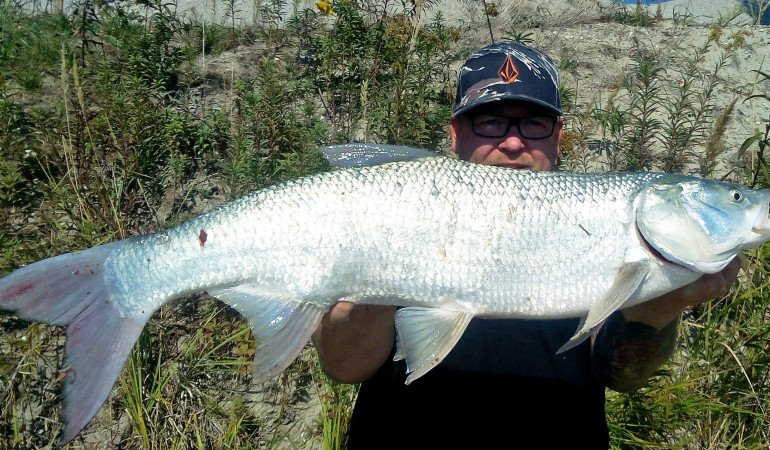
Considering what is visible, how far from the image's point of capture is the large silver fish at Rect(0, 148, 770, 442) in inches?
74.1

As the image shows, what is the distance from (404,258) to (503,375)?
689mm

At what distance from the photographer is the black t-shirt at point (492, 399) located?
209 centimetres

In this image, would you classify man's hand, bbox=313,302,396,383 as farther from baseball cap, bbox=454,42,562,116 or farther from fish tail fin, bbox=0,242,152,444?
baseball cap, bbox=454,42,562,116

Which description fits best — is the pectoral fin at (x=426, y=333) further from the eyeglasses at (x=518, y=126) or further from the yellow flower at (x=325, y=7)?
the yellow flower at (x=325, y=7)

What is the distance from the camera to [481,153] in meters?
2.76

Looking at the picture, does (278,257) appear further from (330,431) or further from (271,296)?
(330,431)

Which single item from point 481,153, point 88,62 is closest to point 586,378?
point 481,153

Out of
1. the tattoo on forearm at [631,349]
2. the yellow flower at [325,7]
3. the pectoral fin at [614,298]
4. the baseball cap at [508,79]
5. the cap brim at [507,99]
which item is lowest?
the tattoo on forearm at [631,349]

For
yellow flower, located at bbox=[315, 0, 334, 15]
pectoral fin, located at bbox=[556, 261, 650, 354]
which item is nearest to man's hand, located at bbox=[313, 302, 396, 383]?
pectoral fin, located at bbox=[556, 261, 650, 354]

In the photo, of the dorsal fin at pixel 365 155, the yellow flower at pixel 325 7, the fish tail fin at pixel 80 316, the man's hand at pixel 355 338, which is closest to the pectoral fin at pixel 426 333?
the man's hand at pixel 355 338

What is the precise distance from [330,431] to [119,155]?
8.95 feet

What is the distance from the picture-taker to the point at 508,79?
2686mm

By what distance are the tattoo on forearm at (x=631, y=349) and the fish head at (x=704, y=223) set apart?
39 centimetres

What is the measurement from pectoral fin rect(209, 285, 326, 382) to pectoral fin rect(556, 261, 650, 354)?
886mm
